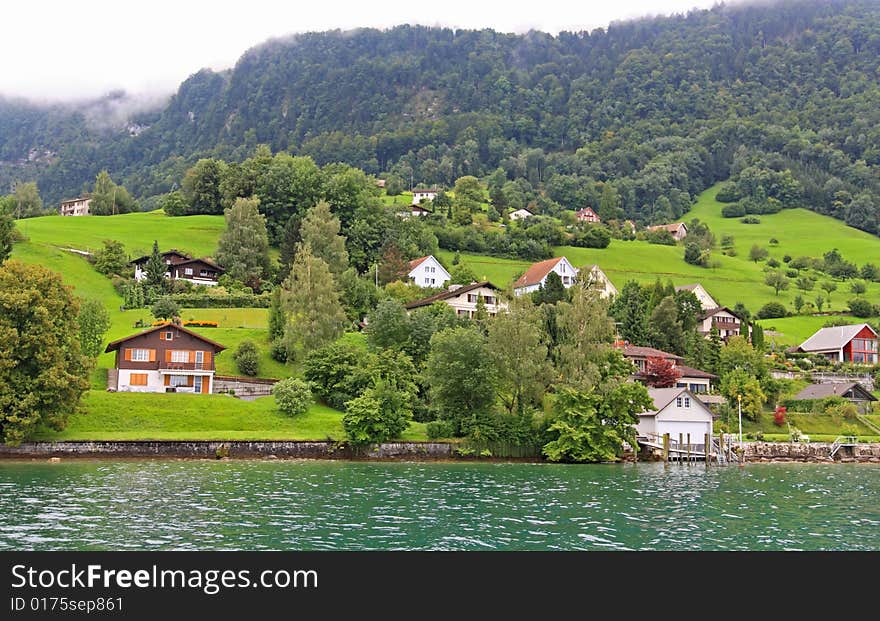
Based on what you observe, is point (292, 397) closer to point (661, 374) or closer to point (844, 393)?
point (661, 374)

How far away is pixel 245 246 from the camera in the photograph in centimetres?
12331

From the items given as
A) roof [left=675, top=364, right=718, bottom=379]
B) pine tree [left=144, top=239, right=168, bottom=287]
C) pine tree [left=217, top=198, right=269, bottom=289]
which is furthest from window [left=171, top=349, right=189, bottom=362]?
roof [left=675, top=364, right=718, bottom=379]

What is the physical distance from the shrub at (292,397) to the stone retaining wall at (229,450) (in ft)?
22.3

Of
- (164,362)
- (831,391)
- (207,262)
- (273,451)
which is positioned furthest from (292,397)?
(831,391)

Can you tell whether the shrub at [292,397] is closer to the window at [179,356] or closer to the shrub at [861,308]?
the window at [179,356]

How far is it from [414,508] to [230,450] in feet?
92.8

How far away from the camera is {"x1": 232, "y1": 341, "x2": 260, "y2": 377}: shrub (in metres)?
83.4

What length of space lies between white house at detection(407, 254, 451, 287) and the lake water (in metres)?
69.4

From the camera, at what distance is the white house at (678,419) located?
74938 mm

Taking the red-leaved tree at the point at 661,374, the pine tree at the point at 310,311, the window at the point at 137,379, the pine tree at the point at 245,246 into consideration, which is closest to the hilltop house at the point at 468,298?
the pine tree at the point at 310,311

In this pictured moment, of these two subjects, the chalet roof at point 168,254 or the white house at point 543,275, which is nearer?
the chalet roof at point 168,254

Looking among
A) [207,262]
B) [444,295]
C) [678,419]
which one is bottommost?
[678,419]

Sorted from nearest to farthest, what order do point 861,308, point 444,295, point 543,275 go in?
1. point 444,295
2. point 543,275
3. point 861,308

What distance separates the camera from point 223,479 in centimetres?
4734
